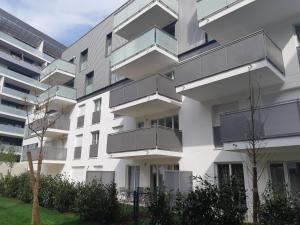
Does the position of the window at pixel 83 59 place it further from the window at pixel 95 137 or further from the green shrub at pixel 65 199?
the green shrub at pixel 65 199

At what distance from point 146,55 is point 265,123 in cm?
814

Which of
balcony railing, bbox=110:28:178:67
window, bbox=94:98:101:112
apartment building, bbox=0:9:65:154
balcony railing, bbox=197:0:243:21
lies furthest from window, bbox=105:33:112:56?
apartment building, bbox=0:9:65:154

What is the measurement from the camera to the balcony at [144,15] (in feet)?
52.5

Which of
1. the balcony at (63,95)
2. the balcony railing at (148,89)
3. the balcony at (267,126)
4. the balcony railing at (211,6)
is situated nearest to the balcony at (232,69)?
the balcony railing at (148,89)

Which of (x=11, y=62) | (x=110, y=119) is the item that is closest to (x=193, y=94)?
(x=110, y=119)

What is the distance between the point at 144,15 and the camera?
16.6m

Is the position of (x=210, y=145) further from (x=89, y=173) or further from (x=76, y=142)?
(x=76, y=142)

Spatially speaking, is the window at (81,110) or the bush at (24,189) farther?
the window at (81,110)

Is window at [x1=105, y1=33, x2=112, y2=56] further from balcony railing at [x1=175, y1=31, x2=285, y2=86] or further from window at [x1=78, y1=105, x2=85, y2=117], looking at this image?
balcony railing at [x1=175, y1=31, x2=285, y2=86]

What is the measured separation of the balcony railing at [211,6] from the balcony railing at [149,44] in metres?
2.96

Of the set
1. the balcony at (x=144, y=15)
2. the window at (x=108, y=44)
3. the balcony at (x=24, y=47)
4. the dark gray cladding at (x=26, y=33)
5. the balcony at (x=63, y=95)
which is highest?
the dark gray cladding at (x=26, y=33)

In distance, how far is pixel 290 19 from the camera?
11.1 meters

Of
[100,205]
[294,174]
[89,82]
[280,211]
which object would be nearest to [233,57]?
[294,174]

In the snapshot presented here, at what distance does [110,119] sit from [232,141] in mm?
11876
